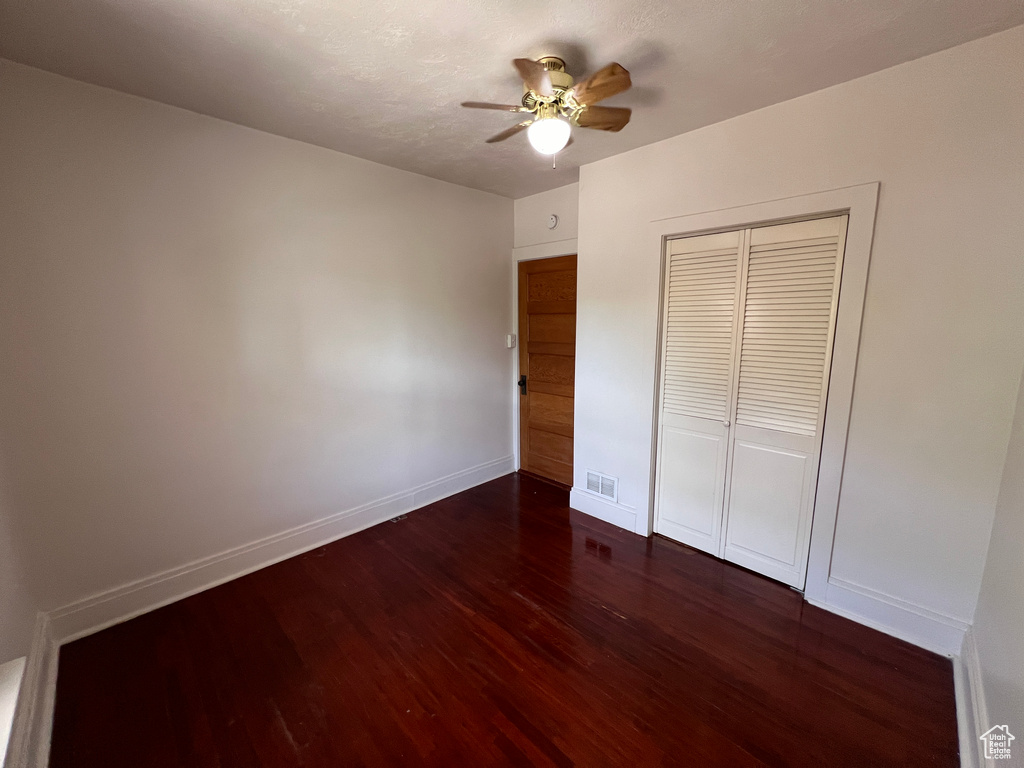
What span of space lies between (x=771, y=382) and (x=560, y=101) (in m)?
1.84

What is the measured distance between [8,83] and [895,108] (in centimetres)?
382

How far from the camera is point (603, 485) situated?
3.09 m

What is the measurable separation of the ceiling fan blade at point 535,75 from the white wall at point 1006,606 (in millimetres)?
2200

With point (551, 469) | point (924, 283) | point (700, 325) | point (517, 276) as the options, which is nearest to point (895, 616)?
point (924, 283)

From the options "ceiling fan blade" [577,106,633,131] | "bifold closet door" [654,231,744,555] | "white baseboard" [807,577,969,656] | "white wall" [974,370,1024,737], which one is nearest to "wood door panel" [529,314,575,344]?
"bifold closet door" [654,231,744,555]

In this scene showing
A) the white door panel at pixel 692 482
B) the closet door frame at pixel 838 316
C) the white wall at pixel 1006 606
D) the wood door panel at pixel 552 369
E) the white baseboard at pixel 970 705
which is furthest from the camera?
the wood door panel at pixel 552 369

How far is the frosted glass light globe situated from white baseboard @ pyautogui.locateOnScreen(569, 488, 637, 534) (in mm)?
2405

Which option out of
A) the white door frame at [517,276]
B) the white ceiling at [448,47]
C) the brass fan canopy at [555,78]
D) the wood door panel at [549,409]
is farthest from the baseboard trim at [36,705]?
the wood door panel at [549,409]

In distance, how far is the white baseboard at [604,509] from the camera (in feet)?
9.71

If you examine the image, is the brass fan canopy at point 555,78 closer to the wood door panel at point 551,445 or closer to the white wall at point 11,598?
the wood door panel at point 551,445

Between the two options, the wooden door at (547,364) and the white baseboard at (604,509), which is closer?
the white baseboard at (604,509)

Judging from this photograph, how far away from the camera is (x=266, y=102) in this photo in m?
2.05

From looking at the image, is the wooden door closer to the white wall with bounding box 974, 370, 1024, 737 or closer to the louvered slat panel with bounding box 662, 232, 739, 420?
the louvered slat panel with bounding box 662, 232, 739, 420

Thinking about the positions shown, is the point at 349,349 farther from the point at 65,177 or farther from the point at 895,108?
the point at 895,108
